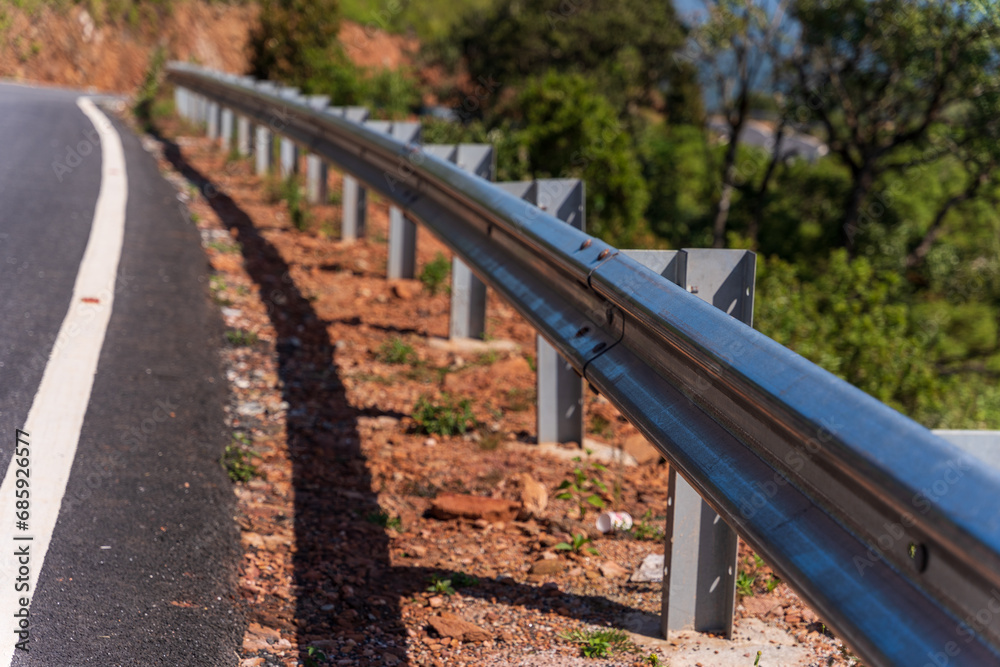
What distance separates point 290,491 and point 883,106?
23.0 m

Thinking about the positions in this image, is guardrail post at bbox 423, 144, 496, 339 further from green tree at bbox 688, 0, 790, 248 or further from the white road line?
green tree at bbox 688, 0, 790, 248

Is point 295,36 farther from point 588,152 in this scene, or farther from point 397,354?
point 397,354

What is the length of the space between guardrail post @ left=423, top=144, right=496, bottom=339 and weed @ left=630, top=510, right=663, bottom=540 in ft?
7.31

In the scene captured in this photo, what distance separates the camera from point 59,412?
3.91 metres

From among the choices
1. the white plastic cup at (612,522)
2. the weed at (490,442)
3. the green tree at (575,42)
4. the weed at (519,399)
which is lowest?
the white plastic cup at (612,522)

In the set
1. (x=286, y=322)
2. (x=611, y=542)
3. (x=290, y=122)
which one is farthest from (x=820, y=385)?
(x=290, y=122)

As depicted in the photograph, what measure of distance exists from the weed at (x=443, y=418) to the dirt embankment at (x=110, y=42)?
2385cm

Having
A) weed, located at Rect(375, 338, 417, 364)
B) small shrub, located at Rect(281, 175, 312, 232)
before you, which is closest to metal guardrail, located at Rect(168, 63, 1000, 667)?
weed, located at Rect(375, 338, 417, 364)

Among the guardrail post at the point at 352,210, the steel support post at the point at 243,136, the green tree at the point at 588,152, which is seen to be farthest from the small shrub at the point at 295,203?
the green tree at the point at 588,152

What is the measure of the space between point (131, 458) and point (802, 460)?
2.77 metres

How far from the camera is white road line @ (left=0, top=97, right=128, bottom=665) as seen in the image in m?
2.81

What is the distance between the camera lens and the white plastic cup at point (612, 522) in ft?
12.5

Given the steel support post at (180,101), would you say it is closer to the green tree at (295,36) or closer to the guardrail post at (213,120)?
the green tree at (295,36)

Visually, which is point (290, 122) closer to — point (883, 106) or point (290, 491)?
point (290, 491)
